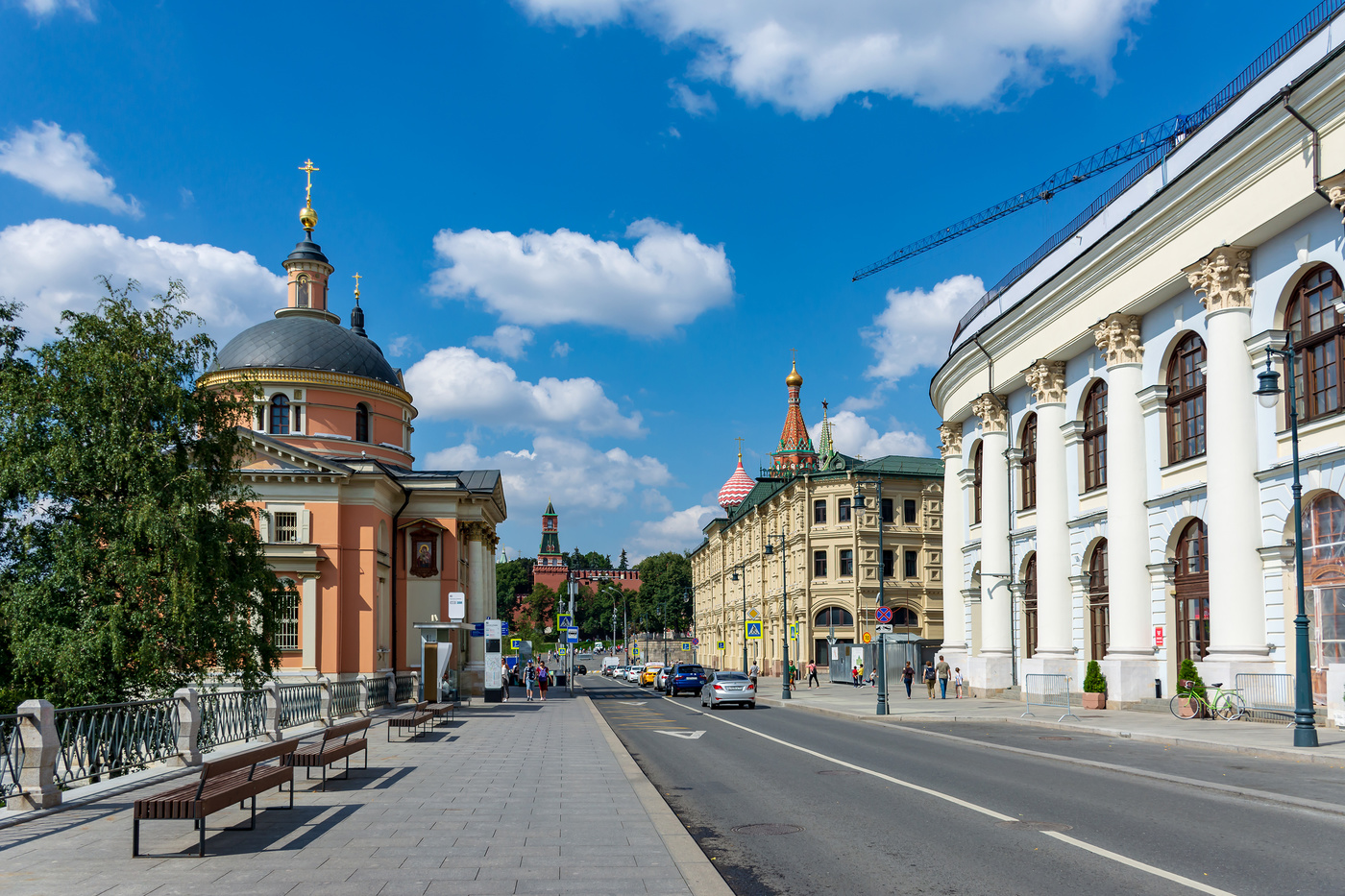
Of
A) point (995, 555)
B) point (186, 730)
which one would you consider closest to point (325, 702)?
point (186, 730)

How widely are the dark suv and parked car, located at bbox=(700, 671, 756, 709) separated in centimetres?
1090

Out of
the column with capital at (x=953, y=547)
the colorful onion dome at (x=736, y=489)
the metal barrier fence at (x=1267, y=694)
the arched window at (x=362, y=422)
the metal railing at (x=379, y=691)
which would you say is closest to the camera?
the metal barrier fence at (x=1267, y=694)

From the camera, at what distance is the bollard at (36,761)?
11.0 m

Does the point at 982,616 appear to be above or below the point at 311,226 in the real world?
below

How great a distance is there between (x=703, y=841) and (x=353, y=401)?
144ft

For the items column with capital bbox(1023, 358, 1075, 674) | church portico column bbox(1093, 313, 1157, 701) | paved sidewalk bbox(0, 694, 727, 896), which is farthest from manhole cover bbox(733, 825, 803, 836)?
column with capital bbox(1023, 358, 1075, 674)

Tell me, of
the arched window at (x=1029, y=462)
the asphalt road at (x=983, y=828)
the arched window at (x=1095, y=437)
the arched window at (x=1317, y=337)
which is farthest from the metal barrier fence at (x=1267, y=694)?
the arched window at (x=1029, y=462)

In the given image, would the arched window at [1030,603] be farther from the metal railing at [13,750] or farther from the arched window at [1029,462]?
the metal railing at [13,750]

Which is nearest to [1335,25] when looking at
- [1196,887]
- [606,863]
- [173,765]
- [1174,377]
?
[1174,377]

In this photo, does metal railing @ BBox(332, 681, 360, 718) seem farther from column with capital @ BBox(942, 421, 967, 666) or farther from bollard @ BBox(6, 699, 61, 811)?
column with capital @ BBox(942, 421, 967, 666)

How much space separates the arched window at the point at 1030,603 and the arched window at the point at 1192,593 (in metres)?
9.56

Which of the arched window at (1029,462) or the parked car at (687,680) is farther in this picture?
the parked car at (687,680)

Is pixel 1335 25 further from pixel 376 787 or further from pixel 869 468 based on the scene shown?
pixel 869 468

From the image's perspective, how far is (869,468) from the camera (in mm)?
68312
